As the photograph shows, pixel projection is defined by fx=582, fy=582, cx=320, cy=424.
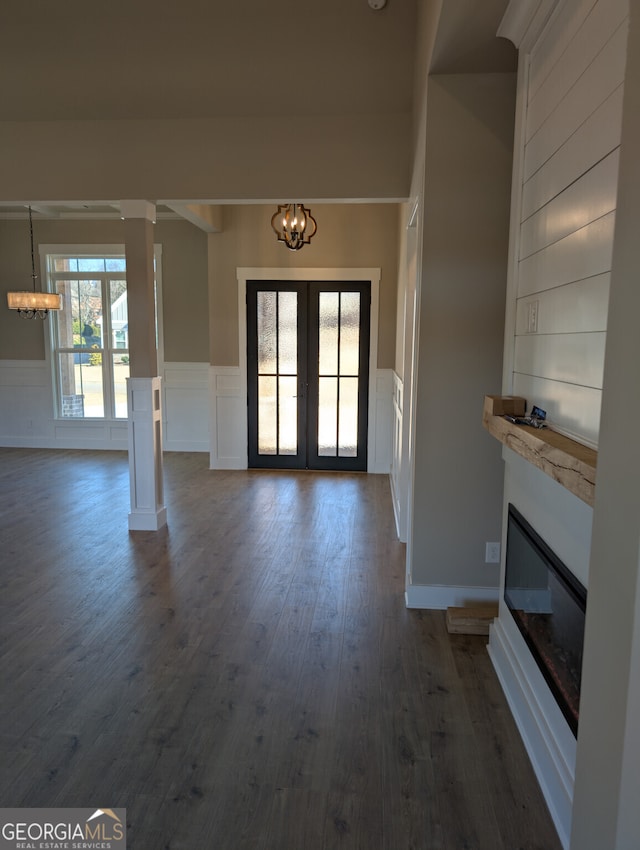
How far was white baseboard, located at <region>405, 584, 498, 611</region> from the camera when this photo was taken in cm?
324

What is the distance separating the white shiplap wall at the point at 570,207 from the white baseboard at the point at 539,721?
3.09ft

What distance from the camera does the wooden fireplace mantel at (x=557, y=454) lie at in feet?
4.41

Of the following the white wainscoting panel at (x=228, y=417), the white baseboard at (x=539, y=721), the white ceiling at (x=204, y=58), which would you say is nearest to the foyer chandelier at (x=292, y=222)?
the white ceiling at (x=204, y=58)

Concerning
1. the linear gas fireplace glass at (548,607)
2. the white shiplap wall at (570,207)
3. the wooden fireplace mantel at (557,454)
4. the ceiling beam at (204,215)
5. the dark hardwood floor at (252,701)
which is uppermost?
the ceiling beam at (204,215)

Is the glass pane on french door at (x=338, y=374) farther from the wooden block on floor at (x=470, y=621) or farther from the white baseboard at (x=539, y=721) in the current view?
the white baseboard at (x=539, y=721)

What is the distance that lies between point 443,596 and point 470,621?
30 centimetres

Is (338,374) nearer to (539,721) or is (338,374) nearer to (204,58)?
(204,58)

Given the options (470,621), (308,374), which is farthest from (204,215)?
(470,621)

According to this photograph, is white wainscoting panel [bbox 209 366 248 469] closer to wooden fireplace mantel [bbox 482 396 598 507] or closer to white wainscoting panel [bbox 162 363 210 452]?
white wainscoting panel [bbox 162 363 210 452]

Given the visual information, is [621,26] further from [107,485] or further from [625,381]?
[107,485]

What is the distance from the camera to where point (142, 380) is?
181 inches

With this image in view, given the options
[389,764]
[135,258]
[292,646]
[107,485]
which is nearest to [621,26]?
[389,764]

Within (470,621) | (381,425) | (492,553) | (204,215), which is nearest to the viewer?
(470,621)

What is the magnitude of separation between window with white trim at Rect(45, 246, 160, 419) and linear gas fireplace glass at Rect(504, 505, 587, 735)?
638cm
